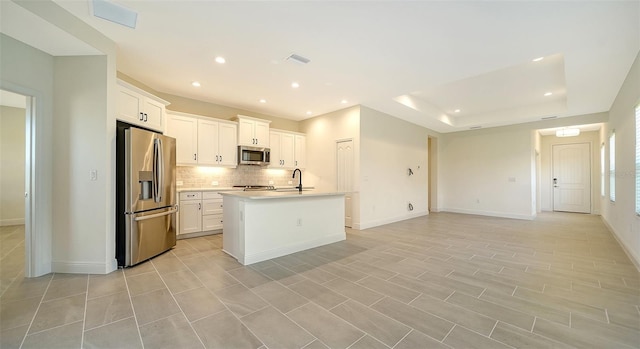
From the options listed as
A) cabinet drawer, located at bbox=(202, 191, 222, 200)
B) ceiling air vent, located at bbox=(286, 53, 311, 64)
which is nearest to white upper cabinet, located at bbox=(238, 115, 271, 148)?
cabinet drawer, located at bbox=(202, 191, 222, 200)

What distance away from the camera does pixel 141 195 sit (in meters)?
3.20

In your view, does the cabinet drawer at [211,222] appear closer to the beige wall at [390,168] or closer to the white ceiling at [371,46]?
the white ceiling at [371,46]

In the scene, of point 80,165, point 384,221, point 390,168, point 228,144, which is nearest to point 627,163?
point 390,168

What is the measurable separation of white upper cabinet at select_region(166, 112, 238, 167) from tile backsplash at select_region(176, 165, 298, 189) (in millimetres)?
320

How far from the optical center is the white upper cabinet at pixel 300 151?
20.9 ft

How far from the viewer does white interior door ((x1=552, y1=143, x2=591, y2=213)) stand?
7641 millimetres

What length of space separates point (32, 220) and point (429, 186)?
9.24 meters

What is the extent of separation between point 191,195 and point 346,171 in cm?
323

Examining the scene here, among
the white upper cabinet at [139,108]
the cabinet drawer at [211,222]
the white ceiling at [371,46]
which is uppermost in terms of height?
the white ceiling at [371,46]

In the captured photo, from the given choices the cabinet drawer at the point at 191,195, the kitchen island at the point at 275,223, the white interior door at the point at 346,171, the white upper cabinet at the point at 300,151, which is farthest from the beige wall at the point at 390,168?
the cabinet drawer at the point at 191,195

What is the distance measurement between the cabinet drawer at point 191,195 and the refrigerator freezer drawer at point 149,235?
0.61 metres

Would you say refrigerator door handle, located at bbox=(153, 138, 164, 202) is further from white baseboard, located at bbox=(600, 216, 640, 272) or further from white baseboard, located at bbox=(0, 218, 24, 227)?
white baseboard, located at bbox=(600, 216, 640, 272)

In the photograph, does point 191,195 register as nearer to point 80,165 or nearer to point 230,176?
point 230,176

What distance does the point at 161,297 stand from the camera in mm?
2299
